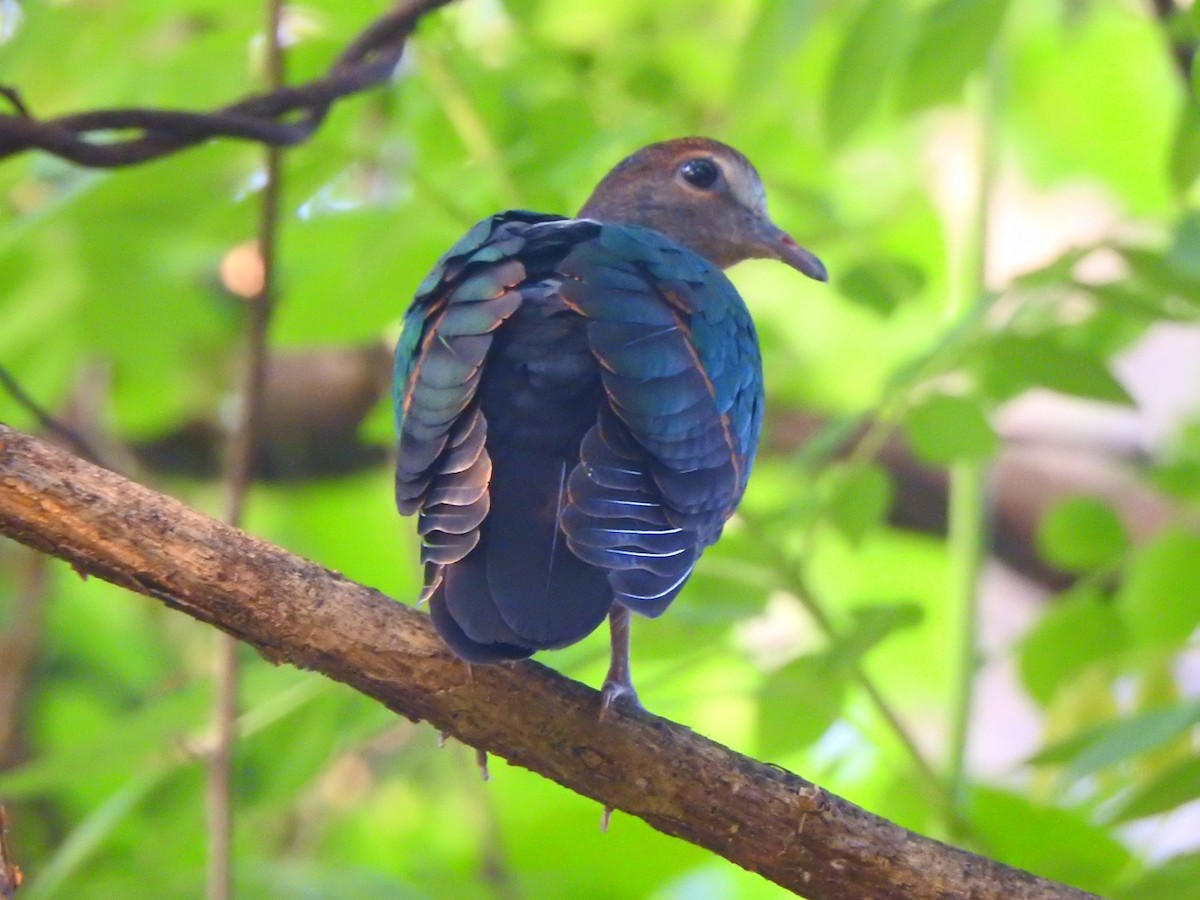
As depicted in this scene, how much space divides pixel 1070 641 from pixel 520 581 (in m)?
1.63

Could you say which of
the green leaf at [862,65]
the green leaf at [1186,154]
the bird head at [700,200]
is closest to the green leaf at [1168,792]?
the green leaf at [1186,154]

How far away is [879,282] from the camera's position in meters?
3.47

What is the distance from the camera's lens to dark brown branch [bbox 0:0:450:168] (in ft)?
8.93

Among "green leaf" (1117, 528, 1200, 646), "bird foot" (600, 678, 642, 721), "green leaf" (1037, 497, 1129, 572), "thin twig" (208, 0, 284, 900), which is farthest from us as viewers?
"green leaf" (1037, 497, 1129, 572)

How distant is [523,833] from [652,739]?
1.46 m

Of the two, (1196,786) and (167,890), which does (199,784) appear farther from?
(1196,786)

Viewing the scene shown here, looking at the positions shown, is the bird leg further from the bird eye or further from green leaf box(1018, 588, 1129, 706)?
the bird eye

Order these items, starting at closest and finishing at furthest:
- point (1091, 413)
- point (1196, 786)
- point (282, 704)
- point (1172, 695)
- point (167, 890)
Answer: point (1196, 786) → point (282, 704) → point (167, 890) → point (1172, 695) → point (1091, 413)

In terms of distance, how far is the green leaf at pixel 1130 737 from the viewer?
2.54m

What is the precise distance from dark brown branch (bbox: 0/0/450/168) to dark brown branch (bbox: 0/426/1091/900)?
2.77 feet

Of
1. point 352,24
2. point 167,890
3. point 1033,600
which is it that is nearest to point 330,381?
point 352,24

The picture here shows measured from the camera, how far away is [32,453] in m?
2.08

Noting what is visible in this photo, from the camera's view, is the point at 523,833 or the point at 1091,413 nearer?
the point at 523,833

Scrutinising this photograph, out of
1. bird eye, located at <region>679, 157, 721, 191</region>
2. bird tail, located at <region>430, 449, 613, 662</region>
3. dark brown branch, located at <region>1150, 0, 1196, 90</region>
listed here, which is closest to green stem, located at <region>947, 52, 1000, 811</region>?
dark brown branch, located at <region>1150, 0, 1196, 90</region>
